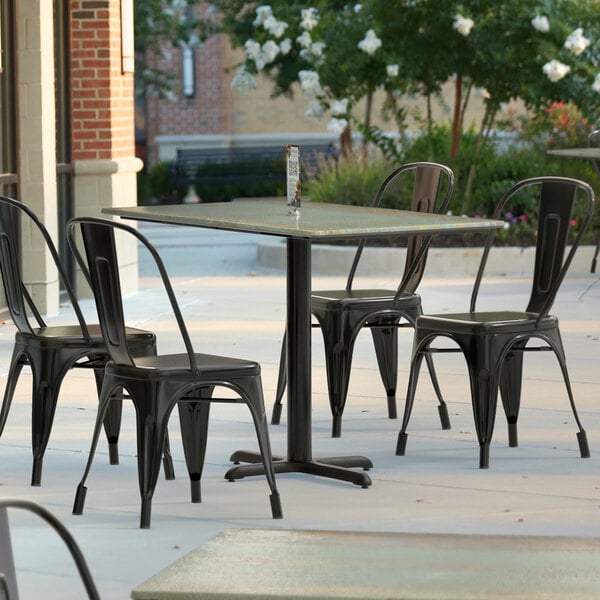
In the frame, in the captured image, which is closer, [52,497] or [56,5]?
[52,497]

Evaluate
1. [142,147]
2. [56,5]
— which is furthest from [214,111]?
[56,5]

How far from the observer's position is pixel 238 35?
86.3 feet

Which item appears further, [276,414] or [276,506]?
[276,414]

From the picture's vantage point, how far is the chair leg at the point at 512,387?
21.5 ft

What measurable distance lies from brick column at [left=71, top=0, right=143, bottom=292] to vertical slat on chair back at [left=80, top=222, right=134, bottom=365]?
653cm

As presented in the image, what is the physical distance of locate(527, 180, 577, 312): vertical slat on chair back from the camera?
250 inches

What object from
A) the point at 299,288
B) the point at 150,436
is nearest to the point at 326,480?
the point at 299,288

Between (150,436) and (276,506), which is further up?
(150,436)

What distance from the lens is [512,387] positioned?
21.5 ft

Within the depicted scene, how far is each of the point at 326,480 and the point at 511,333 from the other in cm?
98

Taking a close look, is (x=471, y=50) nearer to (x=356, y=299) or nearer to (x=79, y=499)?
(x=356, y=299)

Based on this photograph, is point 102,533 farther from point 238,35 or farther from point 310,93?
point 238,35

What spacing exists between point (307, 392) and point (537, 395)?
2112mm

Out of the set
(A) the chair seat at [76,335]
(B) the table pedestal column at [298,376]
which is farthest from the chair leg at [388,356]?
(A) the chair seat at [76,335]
